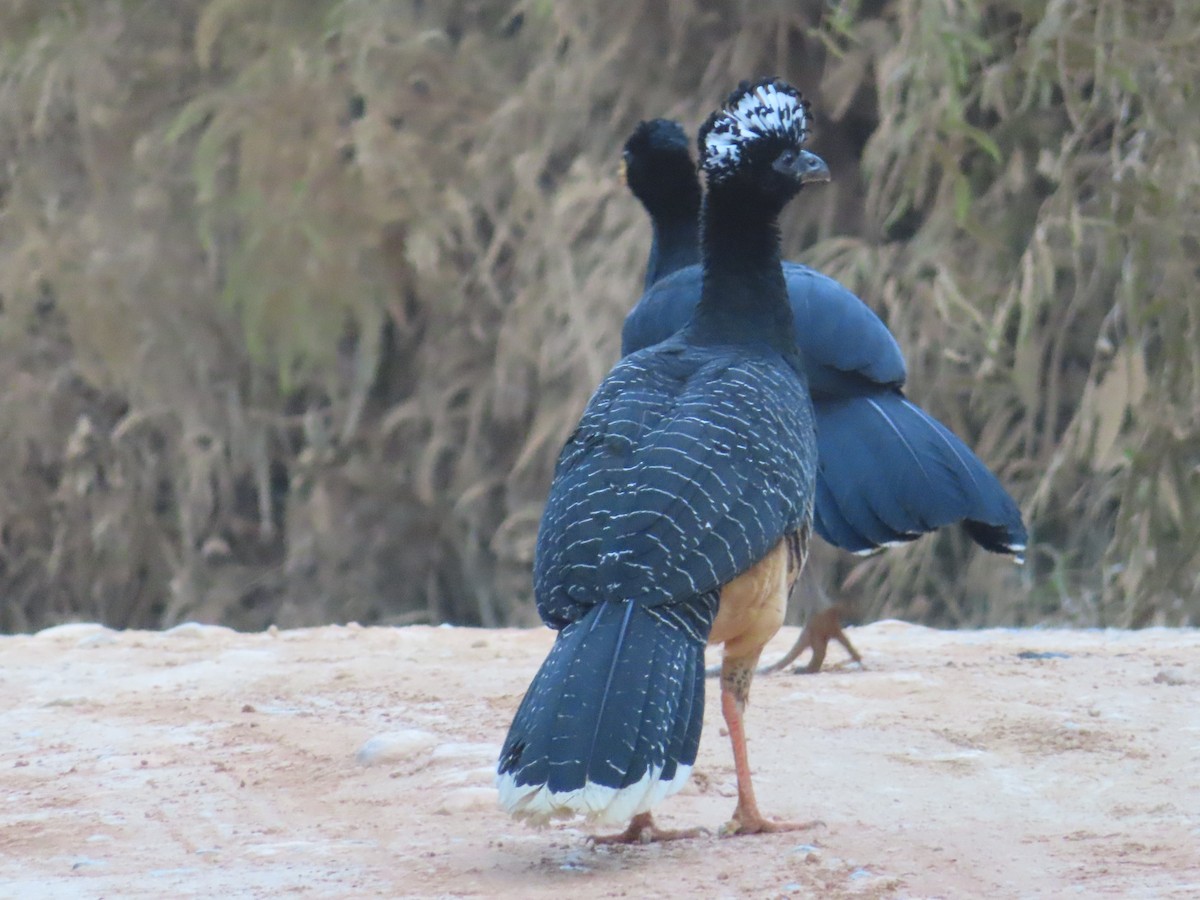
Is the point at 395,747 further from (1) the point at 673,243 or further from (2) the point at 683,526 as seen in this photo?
(1) the point at 673,243

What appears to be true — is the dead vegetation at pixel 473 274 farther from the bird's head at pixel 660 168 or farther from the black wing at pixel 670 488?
the black wing at pixel 670 488

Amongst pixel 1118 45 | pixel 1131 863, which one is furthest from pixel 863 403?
pixel 1118 45

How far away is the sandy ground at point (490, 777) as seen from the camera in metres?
3.22

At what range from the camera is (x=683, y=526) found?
3471 mm

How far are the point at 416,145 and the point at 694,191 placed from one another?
8.97ft

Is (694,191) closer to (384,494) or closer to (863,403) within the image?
(863,403)

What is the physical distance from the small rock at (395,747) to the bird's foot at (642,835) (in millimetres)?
729

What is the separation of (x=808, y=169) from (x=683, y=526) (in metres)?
1.23

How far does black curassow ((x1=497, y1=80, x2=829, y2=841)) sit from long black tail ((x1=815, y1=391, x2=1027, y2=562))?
860 mm

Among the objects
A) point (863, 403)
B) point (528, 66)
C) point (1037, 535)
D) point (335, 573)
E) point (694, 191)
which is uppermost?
point (528, 66)

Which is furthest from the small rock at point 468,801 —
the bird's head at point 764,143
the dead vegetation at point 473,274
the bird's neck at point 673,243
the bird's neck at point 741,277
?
the dead vegetation at point 473,274

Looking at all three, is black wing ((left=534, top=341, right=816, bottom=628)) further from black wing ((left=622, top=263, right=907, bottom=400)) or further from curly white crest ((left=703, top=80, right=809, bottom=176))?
black wing ((left=622, top=263, right=907, bottom=400))

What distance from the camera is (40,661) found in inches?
218

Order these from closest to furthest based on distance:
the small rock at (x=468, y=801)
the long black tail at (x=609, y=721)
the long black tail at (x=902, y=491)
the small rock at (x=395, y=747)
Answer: the long black tail at (x=609, y=721)
the small rock at (x=468, y=801)
the small rock at (x=395, y=747)
the long black tail at (x=902, y=491)
